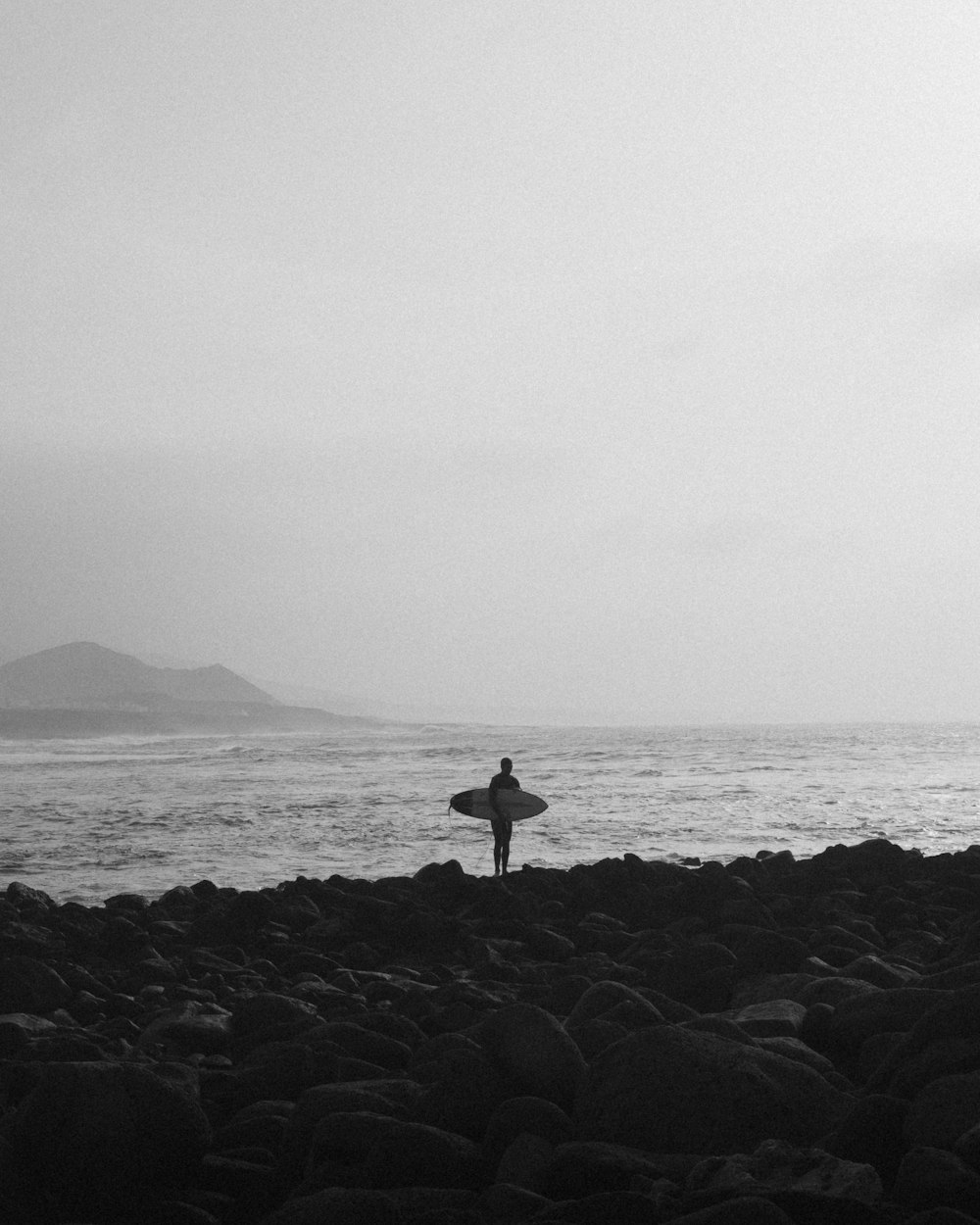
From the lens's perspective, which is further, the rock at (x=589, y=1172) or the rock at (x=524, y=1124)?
the rock at (x=524, y=1124)

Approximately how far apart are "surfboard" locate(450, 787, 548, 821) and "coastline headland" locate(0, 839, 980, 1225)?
6689 millimetres

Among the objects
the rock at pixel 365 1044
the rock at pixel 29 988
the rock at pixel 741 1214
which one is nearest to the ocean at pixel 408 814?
the rock at pixel 29 988

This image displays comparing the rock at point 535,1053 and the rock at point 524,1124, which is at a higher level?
the rock at point 535,1053

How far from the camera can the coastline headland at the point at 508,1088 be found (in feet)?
12.8

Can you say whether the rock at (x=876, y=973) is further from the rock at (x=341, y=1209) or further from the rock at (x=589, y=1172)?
the rock at (x=341, y=1209)

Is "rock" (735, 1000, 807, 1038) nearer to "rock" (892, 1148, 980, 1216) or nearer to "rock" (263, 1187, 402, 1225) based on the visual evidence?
"rock" (892, 1148, 980, 1216)

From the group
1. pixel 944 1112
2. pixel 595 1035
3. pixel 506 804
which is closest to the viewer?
pixel 944 1112

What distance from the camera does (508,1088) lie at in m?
4.96

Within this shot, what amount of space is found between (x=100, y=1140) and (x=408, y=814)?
64.2ft

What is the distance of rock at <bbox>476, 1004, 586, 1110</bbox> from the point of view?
4.95m

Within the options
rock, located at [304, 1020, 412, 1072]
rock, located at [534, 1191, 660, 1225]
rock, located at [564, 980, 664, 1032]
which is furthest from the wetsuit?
rock, located at [534, 1191, 660, 1225]

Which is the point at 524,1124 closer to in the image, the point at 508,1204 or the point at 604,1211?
the point at 508,1204

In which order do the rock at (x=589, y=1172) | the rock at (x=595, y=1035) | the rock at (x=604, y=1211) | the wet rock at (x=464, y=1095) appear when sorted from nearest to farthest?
the rock at (x=604, y=1211), the rock at (x=589, y=1172), the wet rock at (x=464, y=1095), the rock at (x=595, y=1035)

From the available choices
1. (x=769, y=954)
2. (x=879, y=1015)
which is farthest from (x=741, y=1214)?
(x=769, y=954)
